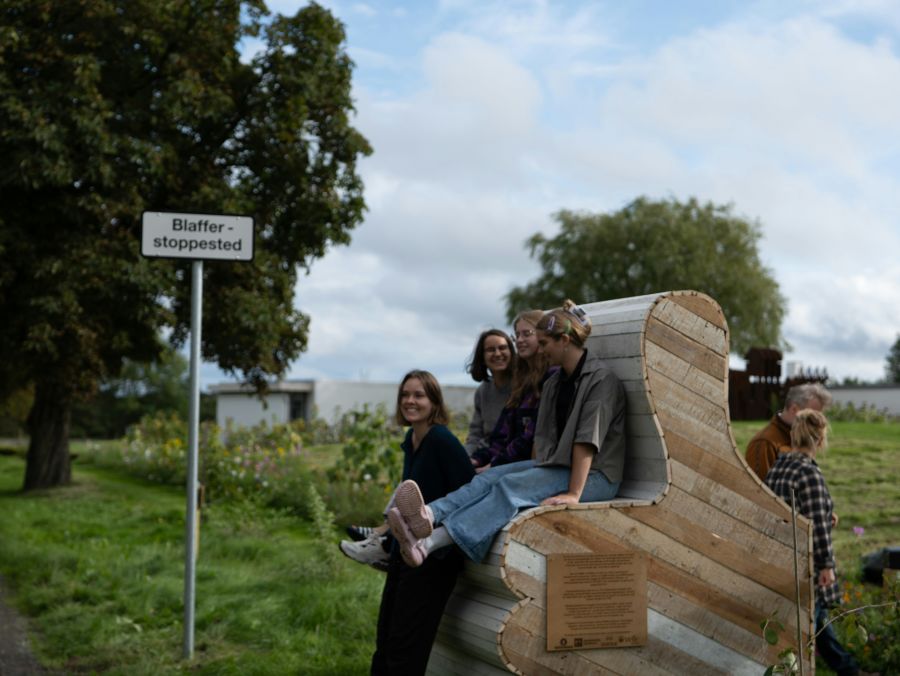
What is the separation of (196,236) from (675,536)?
400 centimetres

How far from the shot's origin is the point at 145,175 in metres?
19.8

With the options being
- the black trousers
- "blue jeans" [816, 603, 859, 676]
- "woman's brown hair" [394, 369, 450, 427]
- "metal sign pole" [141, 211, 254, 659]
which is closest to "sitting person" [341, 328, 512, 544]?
"woman's brown hair" [394, 369, 450, 427]

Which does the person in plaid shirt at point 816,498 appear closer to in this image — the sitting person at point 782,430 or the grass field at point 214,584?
the sitting person at point 782,430

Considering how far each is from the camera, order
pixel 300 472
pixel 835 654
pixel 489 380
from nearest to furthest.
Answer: pixel 835 654
pixel 489 380
pixel 300 472

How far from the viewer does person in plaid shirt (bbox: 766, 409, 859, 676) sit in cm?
618

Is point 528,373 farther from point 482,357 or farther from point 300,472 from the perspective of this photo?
point 300,472

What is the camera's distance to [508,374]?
685 centimetres

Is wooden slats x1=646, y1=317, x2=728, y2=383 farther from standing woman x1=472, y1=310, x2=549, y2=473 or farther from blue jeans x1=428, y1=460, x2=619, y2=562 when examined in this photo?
standing woman x1=472, y1=310, x2=549, y2=473

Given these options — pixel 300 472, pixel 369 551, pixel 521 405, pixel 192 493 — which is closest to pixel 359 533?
pixel 369 551

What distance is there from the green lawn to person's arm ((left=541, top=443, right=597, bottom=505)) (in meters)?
2.50

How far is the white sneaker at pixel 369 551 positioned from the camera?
578 cm

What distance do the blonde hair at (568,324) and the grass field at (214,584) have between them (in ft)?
9.23

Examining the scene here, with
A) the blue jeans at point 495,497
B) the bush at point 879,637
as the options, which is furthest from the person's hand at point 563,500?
the bush at point 879,637

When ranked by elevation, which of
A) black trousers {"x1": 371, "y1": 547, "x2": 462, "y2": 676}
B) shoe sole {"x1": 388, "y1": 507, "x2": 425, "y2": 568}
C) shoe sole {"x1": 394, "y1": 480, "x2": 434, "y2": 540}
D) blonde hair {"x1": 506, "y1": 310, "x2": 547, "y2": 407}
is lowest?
black trousers {"x1": 371, "y1": 547, "x2": 462, "y2": 676}
